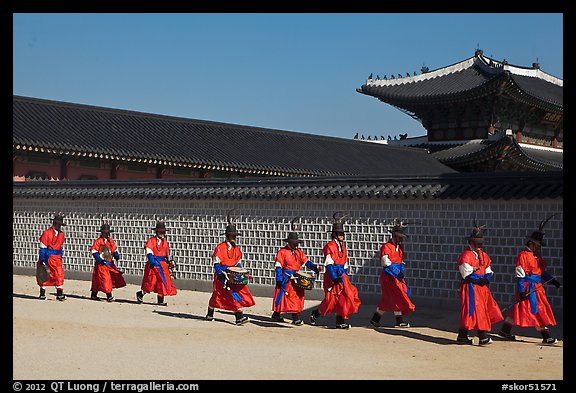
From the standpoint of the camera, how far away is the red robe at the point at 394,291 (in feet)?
46.6

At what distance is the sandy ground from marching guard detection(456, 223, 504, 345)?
271 mm

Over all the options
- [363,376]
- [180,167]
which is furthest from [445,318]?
[180,167]

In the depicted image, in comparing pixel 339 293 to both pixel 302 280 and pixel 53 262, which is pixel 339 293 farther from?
pixel 53 262

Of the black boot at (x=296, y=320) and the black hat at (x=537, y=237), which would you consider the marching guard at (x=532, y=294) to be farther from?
the black boot at (x=296, y=320)

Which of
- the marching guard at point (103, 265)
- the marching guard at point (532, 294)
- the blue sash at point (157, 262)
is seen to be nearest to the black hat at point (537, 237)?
the marching guard at point (532, 294)

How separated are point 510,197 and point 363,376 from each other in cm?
690

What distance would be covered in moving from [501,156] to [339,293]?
1825 centimetres

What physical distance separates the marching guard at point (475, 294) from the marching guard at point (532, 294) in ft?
1.41

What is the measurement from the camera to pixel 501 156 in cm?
3094

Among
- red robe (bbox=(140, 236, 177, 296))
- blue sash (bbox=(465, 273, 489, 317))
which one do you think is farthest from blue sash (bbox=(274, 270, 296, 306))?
red robe (bbox=(140, 236, 177, 296))

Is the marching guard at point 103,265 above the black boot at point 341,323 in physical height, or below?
above

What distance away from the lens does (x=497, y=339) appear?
1329 cm

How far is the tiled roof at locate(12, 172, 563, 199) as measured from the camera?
15.7 metres

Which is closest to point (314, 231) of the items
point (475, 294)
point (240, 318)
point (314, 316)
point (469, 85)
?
point (314, 316)
